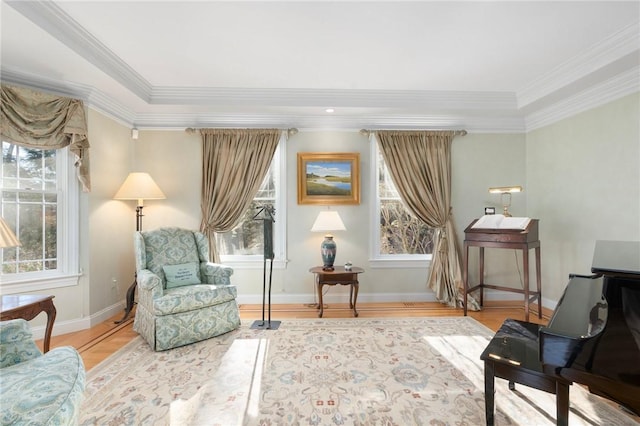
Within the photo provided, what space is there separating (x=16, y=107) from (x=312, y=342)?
3.61 m

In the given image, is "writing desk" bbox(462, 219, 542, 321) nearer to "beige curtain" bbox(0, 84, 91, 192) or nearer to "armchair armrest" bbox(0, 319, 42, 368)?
"armchair armrest" bbox(0, 319, 42, 368)

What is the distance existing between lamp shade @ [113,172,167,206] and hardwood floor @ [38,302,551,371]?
4.87ft

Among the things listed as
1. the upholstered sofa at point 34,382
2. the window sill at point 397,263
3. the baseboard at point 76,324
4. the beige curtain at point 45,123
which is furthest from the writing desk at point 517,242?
the beige curtain at point 45,123

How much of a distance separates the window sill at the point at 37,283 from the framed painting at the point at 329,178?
9.11 ft

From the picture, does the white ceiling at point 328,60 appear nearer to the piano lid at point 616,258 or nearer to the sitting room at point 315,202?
the sitting room at point 315,202

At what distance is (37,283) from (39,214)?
2.35 feet

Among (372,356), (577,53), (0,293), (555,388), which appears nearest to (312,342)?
(372,356)

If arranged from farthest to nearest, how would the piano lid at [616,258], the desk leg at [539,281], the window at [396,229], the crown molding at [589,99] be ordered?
the window at [396,229], the desk leg at [539,281], the crown molding at [589,99], the piano lid at [616,258]

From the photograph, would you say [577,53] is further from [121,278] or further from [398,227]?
[121,278]

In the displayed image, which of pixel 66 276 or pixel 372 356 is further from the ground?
pixel 66 276

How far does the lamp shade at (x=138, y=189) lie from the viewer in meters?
3.56

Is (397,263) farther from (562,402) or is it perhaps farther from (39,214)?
(39,214)

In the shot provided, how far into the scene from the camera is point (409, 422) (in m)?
1.83

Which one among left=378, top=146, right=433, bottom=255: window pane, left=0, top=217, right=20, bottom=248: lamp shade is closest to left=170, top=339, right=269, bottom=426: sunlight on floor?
left=0, top=217, right=20, bottom=248: lamp shade
